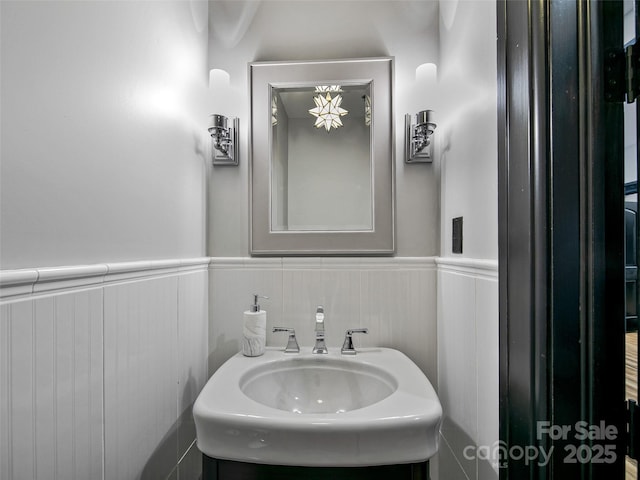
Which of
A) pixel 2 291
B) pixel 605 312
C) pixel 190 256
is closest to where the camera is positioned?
pixel 2 291

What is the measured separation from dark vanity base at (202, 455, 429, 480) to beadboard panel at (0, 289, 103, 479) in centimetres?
23

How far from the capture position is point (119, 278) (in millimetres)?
695

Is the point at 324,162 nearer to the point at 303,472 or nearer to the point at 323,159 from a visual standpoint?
the point at 323,159

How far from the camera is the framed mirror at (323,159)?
1.16 metres

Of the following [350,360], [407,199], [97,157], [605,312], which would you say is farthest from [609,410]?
[97,157]

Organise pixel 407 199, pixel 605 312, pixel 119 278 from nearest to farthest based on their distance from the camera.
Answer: pixel 605 312, pixel 119 278, pixel 407 199

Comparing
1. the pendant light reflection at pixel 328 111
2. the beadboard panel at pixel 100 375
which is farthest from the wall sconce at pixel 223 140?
the beadboard panel at pixel 100 375

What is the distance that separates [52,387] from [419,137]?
43.3 inches

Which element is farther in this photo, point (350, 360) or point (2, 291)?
point (350, 360)

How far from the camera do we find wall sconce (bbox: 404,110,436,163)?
1.04 meters

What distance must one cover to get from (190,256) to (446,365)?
2.89 feet

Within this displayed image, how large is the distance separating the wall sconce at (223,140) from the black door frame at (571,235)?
2.79 feet

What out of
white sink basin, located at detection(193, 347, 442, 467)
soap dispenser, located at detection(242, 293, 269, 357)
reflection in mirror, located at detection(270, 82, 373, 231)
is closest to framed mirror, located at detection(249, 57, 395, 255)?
reflection in mirror, located at detection(270, 82, 373, 231)

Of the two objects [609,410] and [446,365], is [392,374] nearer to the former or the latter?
[446,365]
